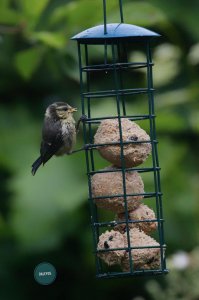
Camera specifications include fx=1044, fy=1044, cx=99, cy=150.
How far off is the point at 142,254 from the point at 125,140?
673mm

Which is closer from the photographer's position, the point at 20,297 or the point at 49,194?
the point at 49,194

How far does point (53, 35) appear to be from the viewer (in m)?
6.94

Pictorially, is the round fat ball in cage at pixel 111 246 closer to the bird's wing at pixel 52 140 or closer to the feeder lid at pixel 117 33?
the bird's wing at pixel 52 140

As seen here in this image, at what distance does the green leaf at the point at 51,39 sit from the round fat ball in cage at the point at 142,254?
1433mm

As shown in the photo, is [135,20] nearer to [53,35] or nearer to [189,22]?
[53,35]

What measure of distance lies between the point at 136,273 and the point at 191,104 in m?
3.56

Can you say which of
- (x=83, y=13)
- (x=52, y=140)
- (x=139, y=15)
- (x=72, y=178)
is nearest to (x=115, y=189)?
(x=52, y=140)

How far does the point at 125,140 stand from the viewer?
6.12m

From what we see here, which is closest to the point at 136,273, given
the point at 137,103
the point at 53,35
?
the point at 53,35

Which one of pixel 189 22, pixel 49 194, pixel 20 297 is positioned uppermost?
pixel 189 22

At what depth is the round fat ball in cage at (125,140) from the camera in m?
6.13

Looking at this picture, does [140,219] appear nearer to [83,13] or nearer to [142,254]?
[142,254]

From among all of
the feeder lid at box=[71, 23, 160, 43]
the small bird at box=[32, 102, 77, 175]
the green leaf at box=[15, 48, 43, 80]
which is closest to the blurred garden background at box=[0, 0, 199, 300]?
the green leaf at box=[15, 48, 43, 80]

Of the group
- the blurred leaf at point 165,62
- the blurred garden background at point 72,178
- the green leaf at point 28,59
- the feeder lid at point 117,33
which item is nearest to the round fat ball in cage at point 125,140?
the feeder lid at point 117,33
